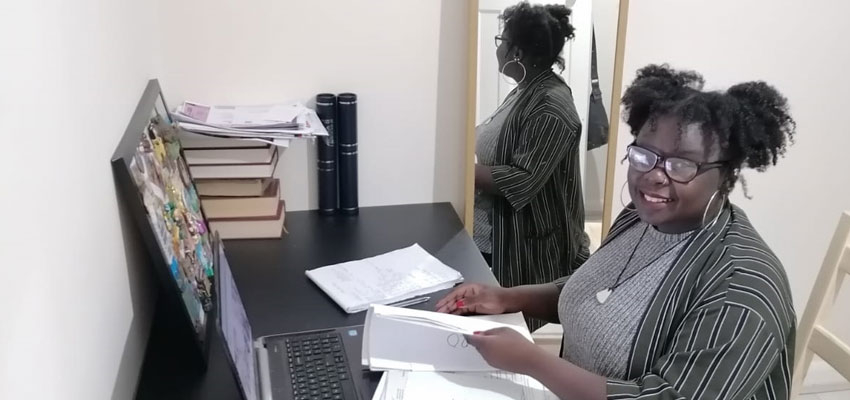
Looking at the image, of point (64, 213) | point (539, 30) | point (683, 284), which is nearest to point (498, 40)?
point (539, 30)

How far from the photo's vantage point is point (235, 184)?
183 cm

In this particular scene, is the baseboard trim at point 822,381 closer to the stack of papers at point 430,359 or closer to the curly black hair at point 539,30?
the curly black hair at point 539,30

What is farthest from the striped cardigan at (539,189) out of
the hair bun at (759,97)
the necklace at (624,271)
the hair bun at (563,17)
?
the hair bun at (759,97)

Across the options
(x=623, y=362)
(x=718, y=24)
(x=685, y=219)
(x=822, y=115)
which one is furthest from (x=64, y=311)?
(x=822, y=115)

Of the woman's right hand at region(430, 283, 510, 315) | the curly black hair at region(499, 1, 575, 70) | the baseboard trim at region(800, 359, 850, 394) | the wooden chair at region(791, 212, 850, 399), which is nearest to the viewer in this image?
the woman's right hand at region(430, 283, 510, 315)

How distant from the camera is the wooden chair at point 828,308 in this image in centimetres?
165

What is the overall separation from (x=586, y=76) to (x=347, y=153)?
0.72 m

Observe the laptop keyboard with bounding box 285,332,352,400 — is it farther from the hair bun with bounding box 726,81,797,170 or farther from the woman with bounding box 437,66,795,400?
the hair bun with bounding box 726,81,797,170

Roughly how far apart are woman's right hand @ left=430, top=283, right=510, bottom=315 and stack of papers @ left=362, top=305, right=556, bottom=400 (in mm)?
122

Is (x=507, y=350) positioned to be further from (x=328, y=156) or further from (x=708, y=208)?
(x=328, y=156)

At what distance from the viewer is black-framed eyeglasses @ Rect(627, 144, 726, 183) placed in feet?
4.27

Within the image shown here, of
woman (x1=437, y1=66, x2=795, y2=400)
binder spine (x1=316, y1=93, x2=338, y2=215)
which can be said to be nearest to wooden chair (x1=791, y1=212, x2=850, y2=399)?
woman (x1=437, y1=66, x2=795, y2=400)

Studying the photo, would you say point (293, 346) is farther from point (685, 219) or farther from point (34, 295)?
point (685, 219)

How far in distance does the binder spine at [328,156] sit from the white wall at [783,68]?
846mm
